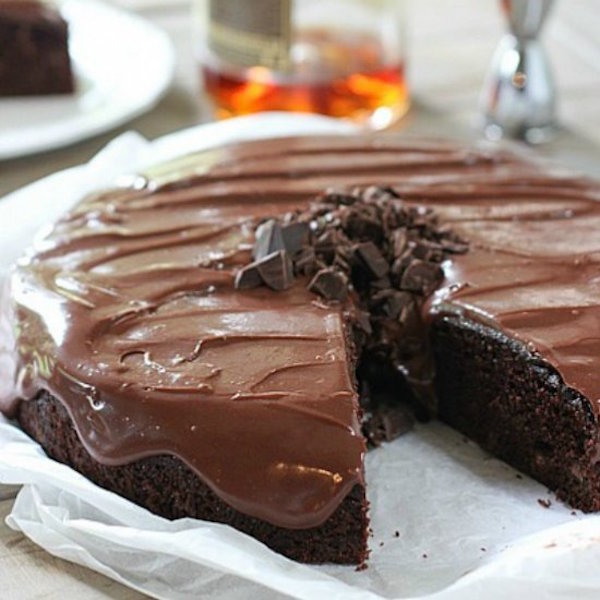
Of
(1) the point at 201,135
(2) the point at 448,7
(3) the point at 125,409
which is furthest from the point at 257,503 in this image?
(2) the point at 448,7

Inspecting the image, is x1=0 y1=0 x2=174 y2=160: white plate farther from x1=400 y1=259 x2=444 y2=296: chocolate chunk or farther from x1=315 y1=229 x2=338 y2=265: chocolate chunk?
x1=400 y1=259 x2=444 y2=296: chocolate chunk

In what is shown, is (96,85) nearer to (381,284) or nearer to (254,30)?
(254,30)

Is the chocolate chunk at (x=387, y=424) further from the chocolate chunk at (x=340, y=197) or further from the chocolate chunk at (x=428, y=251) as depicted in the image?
the chocolate chunk at (x=340, y=197)

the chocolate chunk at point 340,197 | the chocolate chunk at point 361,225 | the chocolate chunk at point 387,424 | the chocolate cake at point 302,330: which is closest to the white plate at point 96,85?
the chocolate cake at point 302,330

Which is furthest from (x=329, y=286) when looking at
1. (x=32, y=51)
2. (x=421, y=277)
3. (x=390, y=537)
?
(x=32, y=51)

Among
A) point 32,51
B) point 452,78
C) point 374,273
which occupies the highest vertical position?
point 374,273

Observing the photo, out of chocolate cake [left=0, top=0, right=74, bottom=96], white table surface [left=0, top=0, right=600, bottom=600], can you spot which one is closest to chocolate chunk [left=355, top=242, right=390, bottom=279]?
white table surface [left=0, top=0, right=600, bottom=600]

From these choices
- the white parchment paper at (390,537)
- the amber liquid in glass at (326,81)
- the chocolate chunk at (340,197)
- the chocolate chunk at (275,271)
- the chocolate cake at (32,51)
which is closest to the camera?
the white parchment paper at (390,537)
